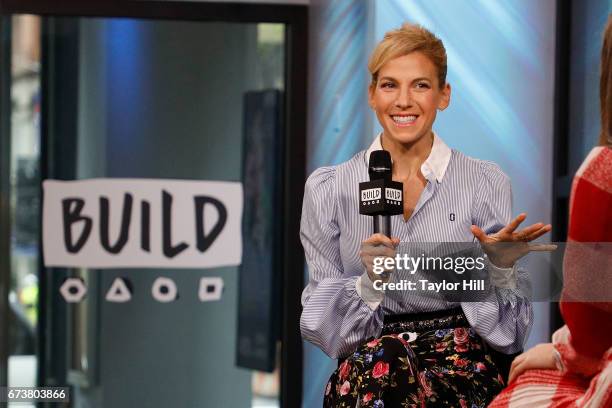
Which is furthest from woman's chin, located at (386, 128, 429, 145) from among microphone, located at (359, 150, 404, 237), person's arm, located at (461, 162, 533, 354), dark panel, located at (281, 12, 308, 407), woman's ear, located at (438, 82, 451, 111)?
dark panel, located at (281, 12, 308, 407)

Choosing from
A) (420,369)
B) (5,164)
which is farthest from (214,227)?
(420,369)

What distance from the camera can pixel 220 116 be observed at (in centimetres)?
443

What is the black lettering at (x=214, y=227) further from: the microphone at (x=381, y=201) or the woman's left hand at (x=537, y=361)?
the woman's left hand at (x=537, y=361)

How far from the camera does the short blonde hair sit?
2.75 m

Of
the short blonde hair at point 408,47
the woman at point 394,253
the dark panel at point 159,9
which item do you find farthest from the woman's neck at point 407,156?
the dark panel at point 159,9

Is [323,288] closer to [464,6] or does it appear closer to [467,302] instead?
[467,302]

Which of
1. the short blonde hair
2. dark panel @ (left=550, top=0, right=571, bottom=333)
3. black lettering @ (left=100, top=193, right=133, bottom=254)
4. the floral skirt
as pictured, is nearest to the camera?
the floral skirt

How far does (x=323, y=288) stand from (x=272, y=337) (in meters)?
1.83

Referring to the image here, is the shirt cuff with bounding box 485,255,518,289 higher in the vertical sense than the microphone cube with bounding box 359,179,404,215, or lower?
lower

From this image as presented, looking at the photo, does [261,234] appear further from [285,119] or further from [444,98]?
[444,98]

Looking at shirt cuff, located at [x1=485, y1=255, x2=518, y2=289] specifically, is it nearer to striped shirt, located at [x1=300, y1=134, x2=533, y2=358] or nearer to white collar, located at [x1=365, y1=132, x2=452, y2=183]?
striped shirt, located at [x1=300, y1=134, x2=533, y2=358]

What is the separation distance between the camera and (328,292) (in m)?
2.67

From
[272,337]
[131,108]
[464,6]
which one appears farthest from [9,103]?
[464,6]

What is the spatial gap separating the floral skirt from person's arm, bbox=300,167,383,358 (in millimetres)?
57
